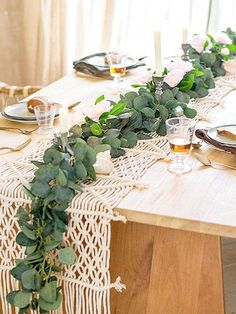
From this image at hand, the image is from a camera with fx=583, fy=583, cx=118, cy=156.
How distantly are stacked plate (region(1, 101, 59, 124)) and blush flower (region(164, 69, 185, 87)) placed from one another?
37cm

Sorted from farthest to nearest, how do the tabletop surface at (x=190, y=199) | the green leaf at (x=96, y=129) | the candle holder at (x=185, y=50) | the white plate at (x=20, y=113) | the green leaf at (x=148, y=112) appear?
the candle holder at (x=185, y=50) → the white plate at (x=20, y=113) → the green leaf at (x=148, y=112) → the green leaf at (x=96, y=129) → the tabletop surface at (x=190, y=199)

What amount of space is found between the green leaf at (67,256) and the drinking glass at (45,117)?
1.91 feet

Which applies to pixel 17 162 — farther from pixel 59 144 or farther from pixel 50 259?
pixel 50 259

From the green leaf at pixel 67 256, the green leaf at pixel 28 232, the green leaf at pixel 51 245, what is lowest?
the green leaf at pixel 67 256

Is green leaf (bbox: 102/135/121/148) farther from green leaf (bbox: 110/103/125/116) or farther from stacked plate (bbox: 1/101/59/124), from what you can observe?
stacked plate (bbox: 1/101/59/124)

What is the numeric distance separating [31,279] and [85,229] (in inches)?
6.4

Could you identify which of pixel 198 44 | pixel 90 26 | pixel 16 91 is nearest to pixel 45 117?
pixel 16 91

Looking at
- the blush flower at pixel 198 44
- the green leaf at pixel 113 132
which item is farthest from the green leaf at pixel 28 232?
the blush flower at pixel 198 44

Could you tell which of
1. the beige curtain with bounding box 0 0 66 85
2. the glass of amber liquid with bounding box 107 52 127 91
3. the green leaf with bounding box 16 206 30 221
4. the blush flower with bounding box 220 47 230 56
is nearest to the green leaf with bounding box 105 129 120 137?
the green leaf with bounding box 16 206 30 221

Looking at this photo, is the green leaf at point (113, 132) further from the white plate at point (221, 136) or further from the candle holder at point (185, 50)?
the candle holder at point (185, 50)

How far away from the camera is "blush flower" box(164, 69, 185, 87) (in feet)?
6.03

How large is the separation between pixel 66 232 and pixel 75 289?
0.15 m

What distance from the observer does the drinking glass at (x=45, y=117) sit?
1779 millimetres

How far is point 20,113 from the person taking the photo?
76.7 inches
